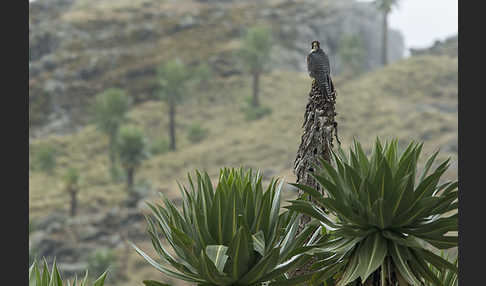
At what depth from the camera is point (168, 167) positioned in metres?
64.0

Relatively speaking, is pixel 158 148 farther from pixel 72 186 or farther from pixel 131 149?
pixel 72 186

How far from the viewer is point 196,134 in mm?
68750

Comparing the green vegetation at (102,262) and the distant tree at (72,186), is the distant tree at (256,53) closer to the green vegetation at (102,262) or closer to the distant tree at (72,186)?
the distant tree at (72,186)

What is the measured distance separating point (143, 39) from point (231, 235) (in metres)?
85.3

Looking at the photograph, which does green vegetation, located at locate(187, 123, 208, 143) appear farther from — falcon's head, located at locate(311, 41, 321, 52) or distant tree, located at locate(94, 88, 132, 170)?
falcon's head, located at locate(311, 41, 321, 52)

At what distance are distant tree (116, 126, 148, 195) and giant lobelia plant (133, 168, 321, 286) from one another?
52159mm

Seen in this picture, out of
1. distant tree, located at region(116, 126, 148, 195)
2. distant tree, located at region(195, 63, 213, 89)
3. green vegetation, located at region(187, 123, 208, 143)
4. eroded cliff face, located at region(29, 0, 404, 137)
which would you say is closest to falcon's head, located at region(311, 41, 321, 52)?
distant tree, located at region(116, 126, 148, 195)

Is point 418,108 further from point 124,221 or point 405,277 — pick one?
point 405,277

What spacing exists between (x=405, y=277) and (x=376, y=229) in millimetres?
405

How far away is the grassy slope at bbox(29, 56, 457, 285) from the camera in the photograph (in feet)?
198

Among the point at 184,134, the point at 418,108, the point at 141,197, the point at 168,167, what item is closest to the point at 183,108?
the point at 184,134

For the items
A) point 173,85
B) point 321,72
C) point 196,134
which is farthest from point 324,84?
point 173,85

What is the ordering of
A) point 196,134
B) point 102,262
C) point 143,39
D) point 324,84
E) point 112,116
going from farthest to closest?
point 143,39
point 196,134
point 112,116
point 102,262
point 324,84

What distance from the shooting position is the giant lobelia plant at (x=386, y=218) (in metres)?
4.47
